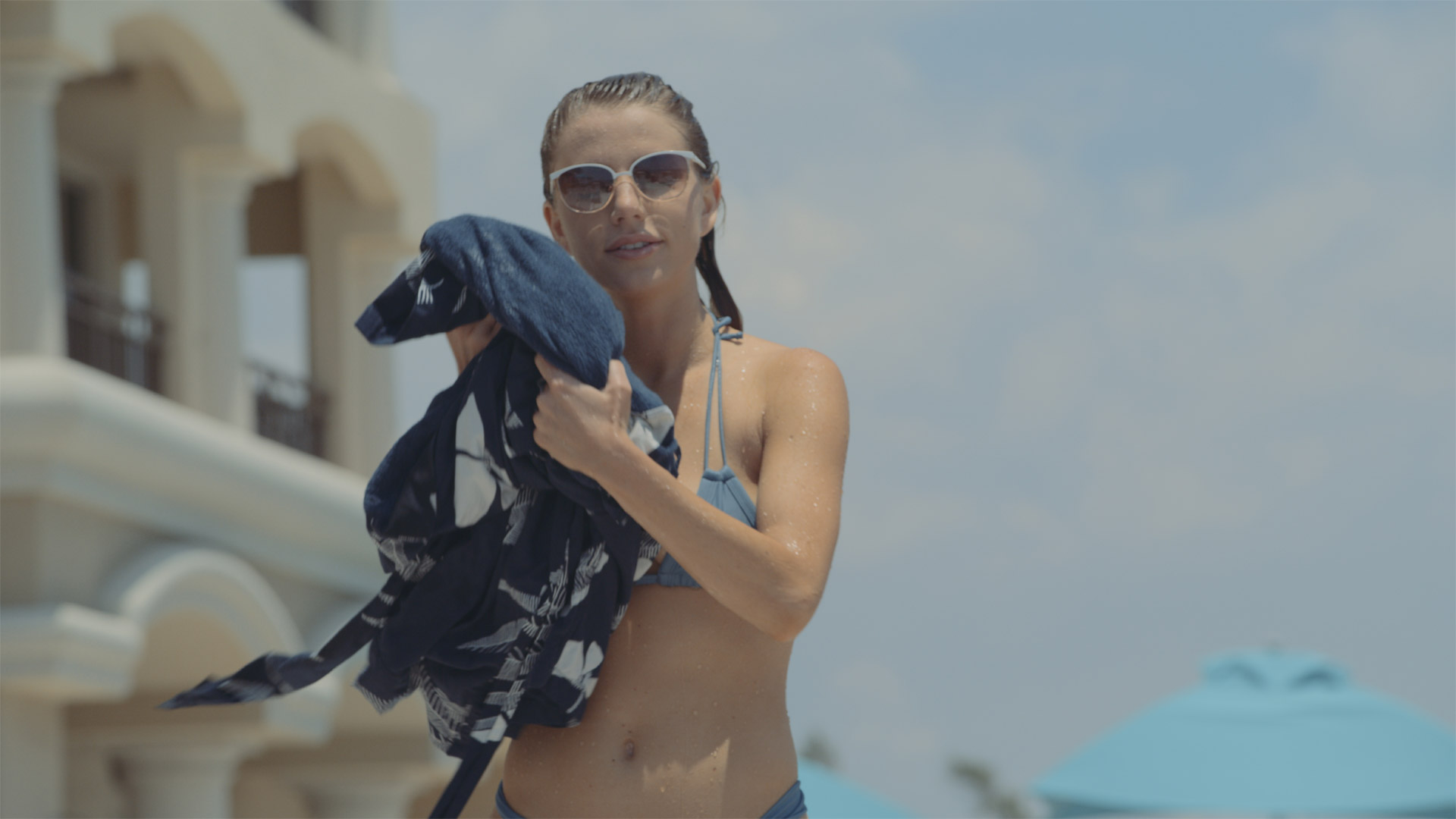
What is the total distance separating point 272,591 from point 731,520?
8997 millimetres

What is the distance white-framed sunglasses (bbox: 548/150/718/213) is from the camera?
8.34 feet

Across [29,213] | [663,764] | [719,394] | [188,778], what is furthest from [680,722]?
[188,778]

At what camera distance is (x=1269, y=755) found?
1086 cm

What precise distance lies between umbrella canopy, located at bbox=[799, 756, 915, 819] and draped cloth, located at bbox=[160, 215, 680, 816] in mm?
3812

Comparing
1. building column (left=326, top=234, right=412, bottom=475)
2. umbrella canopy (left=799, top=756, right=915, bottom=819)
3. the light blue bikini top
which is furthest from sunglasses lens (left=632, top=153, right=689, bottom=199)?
building column (left=326, top=234, right=412, bottom=475)

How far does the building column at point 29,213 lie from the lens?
29.2ft

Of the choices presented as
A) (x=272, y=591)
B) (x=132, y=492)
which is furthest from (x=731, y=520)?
(x=272, y=591)

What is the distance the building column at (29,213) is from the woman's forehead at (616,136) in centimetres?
699

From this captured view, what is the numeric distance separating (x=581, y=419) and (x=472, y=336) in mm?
264

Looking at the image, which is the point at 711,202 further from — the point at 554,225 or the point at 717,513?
the point at 717,513

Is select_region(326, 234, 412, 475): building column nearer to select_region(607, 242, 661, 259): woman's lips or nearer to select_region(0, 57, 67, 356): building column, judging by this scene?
select_region(0, 57, 67, 356): building column

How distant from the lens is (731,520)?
2.31 meters

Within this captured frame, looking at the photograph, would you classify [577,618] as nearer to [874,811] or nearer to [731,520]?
[731,520]

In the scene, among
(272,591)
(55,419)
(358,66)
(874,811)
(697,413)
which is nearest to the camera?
(697,413)
